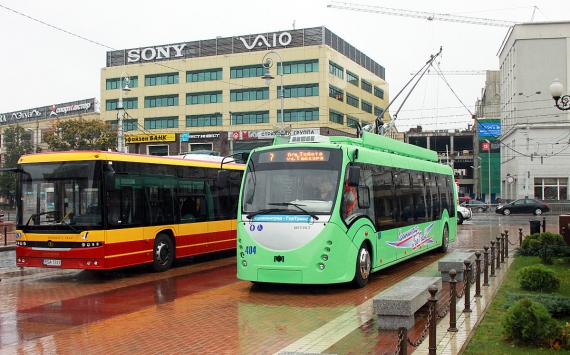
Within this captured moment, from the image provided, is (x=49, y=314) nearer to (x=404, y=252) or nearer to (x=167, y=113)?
(x=404, y=252)

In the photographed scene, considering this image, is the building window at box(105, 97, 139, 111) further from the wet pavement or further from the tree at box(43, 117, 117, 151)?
the wet pavement

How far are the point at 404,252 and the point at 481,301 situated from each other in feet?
16.5

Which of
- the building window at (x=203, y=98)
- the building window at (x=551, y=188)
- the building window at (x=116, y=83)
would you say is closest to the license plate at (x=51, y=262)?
the building window at (x=203, y=98)

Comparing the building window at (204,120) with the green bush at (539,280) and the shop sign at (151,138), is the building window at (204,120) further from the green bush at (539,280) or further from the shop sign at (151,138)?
the green bush at (539,280)

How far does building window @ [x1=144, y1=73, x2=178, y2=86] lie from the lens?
216 feet

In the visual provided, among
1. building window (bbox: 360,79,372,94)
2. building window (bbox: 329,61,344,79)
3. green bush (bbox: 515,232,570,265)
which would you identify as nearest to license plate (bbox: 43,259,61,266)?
green bush (bbox: 515,232,570,265)

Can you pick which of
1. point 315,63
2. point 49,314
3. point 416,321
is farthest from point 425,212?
point 315,63

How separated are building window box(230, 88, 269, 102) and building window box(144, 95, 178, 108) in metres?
7.16

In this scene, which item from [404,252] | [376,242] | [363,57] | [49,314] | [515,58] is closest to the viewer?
[49,314]

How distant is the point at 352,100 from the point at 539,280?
5577cm

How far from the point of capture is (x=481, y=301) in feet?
34.0

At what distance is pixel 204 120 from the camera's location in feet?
212

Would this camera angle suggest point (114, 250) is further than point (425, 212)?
Result: No

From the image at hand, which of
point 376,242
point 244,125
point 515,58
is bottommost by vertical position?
point 376,242
